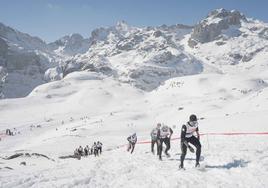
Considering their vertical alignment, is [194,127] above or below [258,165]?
above

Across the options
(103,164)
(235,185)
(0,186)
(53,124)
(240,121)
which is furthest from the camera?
(53,124)

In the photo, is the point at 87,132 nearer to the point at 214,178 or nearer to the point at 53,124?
the point at 53,124

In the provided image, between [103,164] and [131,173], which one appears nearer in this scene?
[131,173]

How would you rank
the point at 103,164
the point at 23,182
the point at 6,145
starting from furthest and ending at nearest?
the point at 6,145 → the point at 103,164 → the point at 23,182

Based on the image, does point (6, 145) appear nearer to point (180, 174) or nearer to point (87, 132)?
point (87, 132)

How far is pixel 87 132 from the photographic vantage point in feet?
317

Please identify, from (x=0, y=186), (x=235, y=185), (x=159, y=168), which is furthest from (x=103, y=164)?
(x=235, y=185)

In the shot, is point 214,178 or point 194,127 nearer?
point 214,178

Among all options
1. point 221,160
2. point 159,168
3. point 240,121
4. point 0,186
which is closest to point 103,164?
point 159,168

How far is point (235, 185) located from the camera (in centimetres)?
1284

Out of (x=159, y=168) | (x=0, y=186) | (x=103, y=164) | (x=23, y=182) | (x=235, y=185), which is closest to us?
(x=235, y=185)

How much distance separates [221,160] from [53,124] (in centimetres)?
13455

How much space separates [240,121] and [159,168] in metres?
39.8

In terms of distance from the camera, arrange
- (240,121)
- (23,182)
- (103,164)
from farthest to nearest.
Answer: (240,121) → (103,164) → (23,182)
